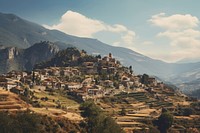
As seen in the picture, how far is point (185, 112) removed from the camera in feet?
440

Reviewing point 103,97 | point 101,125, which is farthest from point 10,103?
point 103,97

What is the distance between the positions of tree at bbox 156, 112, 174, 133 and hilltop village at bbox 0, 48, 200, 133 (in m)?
2.10

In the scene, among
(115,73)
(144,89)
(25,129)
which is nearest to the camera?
(25,129)

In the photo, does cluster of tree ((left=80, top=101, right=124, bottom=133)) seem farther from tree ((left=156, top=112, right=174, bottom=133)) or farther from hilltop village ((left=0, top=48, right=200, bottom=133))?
tree ((left=156, top=112, right=174, bottom=133))

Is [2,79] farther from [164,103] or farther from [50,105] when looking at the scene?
[164,103]

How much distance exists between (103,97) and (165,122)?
43296 mm

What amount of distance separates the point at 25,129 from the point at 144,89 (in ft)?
360

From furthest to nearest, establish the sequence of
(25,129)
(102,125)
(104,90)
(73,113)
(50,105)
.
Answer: (104,90)
(50,105)
(73,113)
(102,125)
(25,129)

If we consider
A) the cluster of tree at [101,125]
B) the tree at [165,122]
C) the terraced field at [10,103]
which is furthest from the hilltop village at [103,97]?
the cluster of tree at [101,125]

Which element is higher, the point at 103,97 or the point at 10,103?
the point at 10,103

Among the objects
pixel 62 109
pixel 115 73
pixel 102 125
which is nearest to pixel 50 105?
pixel 62 109

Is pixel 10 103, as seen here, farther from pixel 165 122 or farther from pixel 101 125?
pixel 165 122

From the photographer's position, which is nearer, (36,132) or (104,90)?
(36,132)

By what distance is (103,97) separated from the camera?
506 feet
